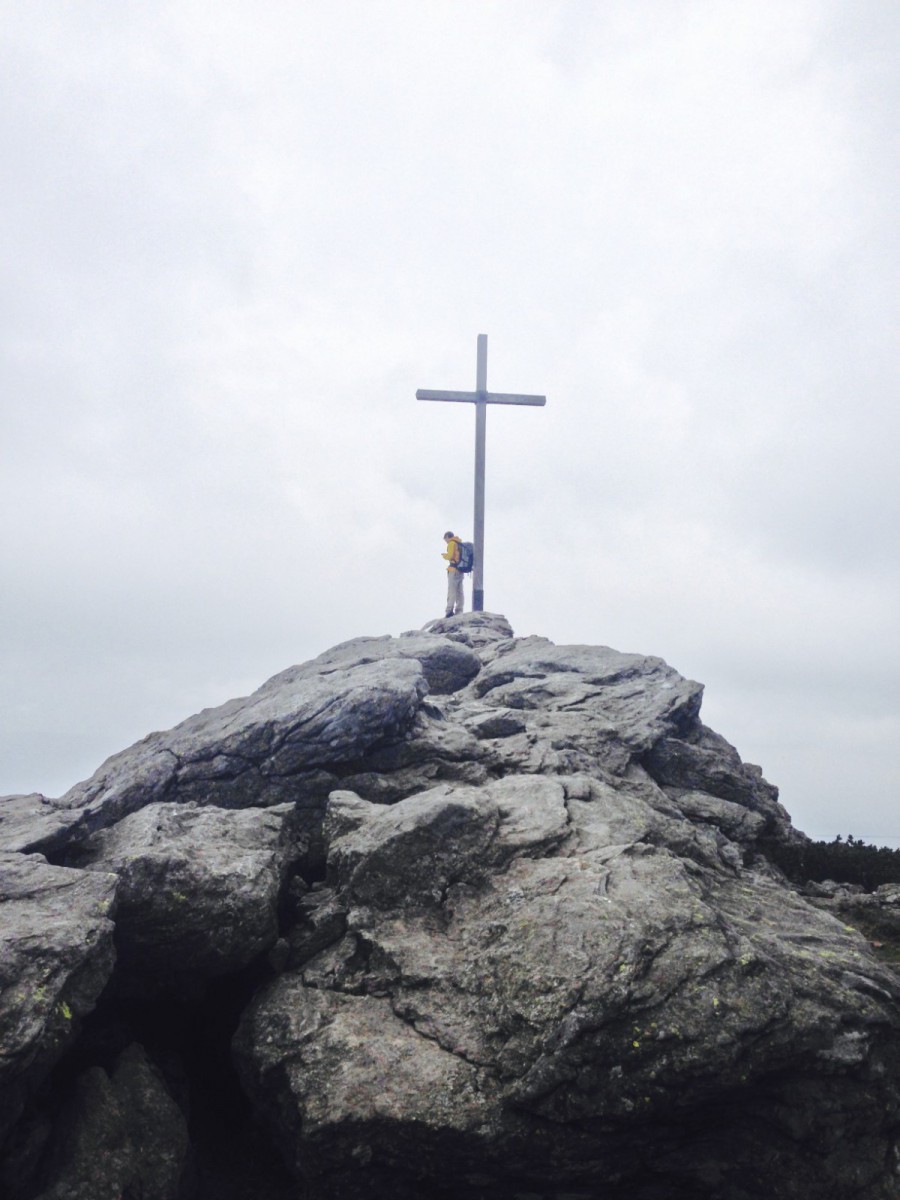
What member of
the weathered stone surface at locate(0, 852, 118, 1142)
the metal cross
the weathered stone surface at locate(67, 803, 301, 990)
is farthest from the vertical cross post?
the weathered stone surface at locate(0, 852, 118, 1142)

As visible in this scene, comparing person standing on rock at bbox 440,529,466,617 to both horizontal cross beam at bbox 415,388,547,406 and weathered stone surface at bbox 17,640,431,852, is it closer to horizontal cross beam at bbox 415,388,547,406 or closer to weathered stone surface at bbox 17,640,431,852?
horizontal cross beam at bbox 415,388,547,406

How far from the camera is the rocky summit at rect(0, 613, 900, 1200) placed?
9.98 m

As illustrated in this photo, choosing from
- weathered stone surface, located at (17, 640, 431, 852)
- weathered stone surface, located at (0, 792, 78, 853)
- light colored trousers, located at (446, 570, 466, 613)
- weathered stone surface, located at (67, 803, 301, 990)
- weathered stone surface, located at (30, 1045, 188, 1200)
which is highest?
light colored trousers, located at (446, 570, 466, 613)

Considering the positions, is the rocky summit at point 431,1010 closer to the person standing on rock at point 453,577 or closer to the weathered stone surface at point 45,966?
the weathered stone surface at point 45,966

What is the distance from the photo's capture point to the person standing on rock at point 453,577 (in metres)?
36.5

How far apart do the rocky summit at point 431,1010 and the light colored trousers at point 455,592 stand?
20859 mm

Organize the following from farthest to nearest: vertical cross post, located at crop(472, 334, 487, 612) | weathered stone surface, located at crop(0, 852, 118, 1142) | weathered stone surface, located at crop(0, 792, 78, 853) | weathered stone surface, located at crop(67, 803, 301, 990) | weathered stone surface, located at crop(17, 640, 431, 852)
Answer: vertical cross post, located at crop(472, 334, 487, 612)
weathered stone surface, located at crop(17, 640, 431, 852)
weathered stone surface, located at crop(0, 792, 78, 853)
weathered stone surface, located at crop(67, 803, 301, 990)
weathered stone surface, located at crop(0, 852, 118, 1142)

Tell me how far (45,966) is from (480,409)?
31076 millimetres

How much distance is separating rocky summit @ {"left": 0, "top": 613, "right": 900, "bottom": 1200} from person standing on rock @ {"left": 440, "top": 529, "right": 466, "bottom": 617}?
20.8 metres

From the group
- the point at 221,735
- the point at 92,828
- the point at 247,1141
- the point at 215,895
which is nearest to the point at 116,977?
the point at 215,895

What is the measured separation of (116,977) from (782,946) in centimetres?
1002

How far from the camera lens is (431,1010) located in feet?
37.1

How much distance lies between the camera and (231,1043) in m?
11.9

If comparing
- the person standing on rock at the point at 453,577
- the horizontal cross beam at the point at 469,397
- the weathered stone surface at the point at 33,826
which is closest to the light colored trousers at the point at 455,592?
the person standing on rock at the point at 453,577
